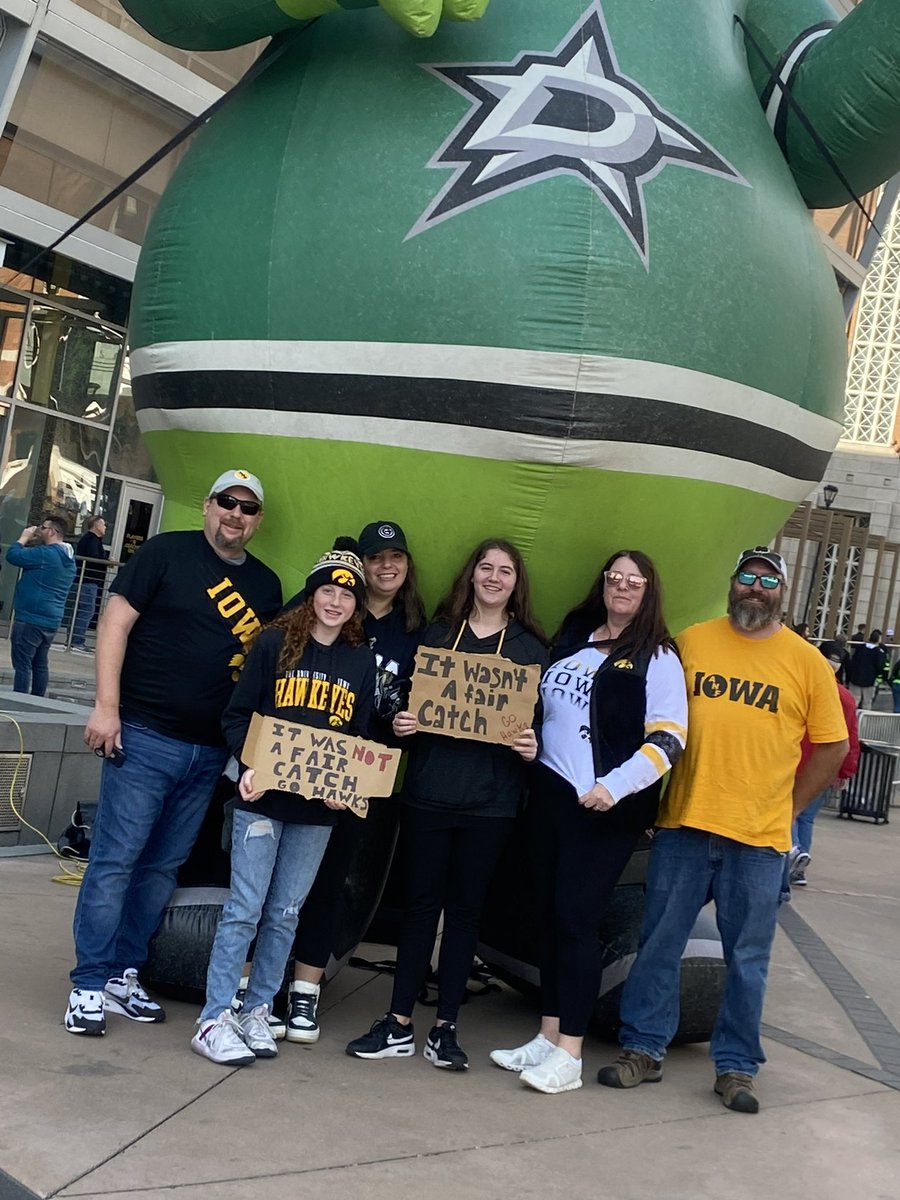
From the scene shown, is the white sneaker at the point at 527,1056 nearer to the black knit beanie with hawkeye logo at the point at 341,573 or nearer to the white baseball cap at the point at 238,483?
the black knit beanie with hawkeye logo at the point at 341,573

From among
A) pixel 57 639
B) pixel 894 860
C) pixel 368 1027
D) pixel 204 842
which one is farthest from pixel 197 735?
pixel 57 639

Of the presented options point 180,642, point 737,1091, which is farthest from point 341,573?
point 737,1091

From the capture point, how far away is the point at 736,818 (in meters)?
4.27

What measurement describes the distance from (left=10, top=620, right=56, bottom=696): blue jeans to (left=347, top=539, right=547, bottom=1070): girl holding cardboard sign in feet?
21.7

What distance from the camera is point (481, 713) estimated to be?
4148mm

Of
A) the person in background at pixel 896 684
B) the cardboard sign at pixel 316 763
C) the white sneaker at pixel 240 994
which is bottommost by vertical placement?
the white sneaker at pixel 240 994

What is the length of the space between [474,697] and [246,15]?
2274 mm

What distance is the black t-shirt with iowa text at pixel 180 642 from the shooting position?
4.30 metres

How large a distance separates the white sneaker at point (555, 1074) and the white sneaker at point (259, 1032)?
752mm

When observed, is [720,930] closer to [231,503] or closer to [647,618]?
[647,618]

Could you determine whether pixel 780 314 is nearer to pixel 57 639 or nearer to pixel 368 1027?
pixel 368 1027

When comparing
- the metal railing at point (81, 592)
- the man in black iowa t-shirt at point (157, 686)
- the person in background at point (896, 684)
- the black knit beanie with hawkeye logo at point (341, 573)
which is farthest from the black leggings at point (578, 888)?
the person in background at point (896, 684)

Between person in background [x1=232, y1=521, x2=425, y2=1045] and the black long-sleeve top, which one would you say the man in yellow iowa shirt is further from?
the black long-sleeve top

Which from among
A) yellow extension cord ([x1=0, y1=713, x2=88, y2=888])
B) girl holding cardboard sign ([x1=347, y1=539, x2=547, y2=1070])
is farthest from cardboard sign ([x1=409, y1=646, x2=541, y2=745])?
yellow extension cord ([x1=0, y1=713, x2=88, y2=888])
